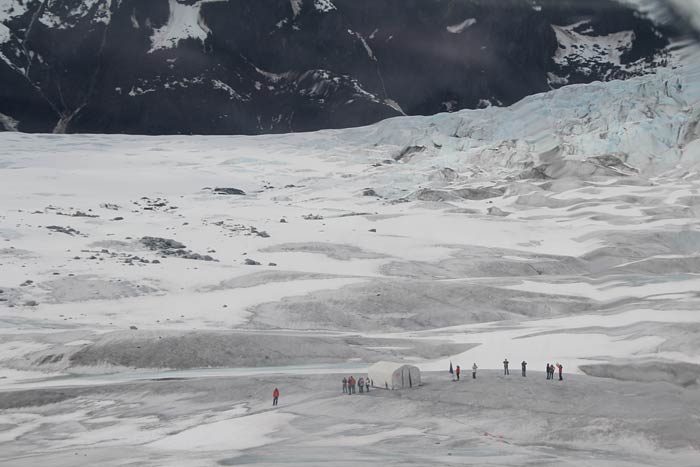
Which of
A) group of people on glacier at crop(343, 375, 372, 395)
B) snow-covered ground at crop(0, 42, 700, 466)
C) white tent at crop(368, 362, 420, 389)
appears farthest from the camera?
white tent at crop(368, 362, 420, 389)

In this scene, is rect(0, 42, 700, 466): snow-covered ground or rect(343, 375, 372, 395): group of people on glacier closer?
rect(0, 42, 700, 466): snow-covered ground

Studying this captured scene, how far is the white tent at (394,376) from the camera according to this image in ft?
136

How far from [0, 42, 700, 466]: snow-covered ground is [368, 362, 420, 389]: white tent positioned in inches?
60.8

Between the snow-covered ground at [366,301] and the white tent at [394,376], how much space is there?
60.8 inches

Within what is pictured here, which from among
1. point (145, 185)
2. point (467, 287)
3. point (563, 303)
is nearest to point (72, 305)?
point (467, 287)

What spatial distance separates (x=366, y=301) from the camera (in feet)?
224

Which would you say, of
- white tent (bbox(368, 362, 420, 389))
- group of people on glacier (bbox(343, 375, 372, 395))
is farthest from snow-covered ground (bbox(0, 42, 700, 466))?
group of people on glacier (bbox(343, 375, 372, 395))

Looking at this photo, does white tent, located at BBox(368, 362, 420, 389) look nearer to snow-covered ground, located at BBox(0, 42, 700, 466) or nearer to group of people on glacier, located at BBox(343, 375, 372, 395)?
group of people on glacier, located at BBox(343, 375, 372, 395)

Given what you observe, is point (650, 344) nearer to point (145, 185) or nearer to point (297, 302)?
point (297, 302)

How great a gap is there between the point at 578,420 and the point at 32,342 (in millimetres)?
35196

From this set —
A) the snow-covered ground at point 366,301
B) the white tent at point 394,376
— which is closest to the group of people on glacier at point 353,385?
the white tent at point 394,376

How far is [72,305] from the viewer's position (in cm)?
6594

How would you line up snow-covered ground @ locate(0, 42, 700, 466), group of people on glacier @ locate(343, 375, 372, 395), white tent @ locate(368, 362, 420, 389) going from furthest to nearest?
white tent @ locate(368, 362, 420, 389) < group of people on glacier @ locate(343, 375, 372, 395) < snow-covered ground @ locate(0, 42, 700, 466)

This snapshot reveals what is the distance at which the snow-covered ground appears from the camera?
34438mm
